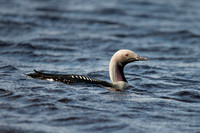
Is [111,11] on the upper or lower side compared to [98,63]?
upper

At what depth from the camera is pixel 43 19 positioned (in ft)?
53.5

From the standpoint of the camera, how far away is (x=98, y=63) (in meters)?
11.4

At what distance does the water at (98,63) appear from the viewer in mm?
6633

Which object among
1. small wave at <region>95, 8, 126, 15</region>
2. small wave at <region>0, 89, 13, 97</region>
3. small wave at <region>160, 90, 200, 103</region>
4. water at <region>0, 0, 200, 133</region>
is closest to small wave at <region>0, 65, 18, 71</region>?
water at <region>0, 0, 200, 133</region>

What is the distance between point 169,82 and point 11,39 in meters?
5.60

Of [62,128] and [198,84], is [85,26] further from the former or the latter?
[62,128]

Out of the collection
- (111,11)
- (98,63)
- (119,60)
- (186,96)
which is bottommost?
(186,96)

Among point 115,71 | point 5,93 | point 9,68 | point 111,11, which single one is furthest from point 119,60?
point 111,11

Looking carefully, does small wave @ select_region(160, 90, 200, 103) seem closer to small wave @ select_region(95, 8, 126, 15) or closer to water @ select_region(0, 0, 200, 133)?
water @ select_region(0, 0, 200, 133)

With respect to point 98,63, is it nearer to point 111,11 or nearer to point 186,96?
point 186,96

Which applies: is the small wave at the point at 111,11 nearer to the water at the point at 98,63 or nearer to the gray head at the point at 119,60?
the water at the point at 98,63

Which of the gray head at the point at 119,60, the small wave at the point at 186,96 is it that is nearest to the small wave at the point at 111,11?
the gray head at the point at 119,60

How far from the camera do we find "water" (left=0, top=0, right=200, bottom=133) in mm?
6633

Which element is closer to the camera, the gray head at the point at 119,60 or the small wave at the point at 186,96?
the small wave at the point at 186,96
